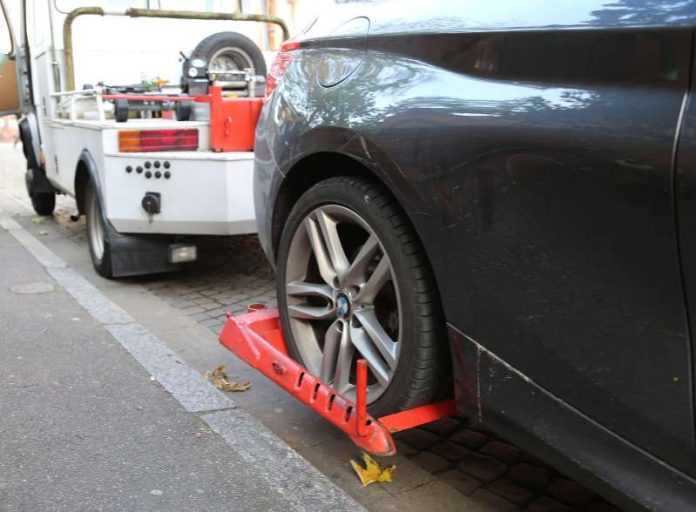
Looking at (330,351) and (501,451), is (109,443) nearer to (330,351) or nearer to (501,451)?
(330,351)

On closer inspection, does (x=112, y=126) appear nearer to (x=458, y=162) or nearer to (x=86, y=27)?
(x=86, y=27)

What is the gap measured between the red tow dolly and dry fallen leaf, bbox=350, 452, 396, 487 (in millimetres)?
311

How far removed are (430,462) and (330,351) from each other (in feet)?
2.09

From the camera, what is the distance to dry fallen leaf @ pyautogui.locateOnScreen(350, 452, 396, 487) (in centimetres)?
283

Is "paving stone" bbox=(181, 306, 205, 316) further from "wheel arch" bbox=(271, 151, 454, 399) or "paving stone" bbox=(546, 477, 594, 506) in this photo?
"paving stone" bbox=(546, 477, 594, 506)

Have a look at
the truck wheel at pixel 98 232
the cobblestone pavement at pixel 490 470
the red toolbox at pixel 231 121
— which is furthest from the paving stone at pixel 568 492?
the truck wheel at pixel 98 232

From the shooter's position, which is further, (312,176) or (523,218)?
(312,176)

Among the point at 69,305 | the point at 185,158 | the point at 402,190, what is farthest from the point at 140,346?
the point at 402,190

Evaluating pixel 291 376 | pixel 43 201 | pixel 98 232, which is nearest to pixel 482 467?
pixel 291 376

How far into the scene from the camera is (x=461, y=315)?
2.22 meters

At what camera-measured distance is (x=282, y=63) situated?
3209 millimetres

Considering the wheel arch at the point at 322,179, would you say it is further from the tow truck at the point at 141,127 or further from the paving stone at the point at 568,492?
the tow truck at the point at 141,127

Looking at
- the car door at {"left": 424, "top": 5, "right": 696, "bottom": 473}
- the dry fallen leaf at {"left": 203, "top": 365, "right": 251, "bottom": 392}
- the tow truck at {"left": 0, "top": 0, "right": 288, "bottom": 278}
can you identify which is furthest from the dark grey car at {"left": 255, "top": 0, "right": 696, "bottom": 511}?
the tow truck at {"left": 0, "top": 0, "right": 288, "bottom": 278}

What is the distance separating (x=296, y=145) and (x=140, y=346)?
6.46 feet
